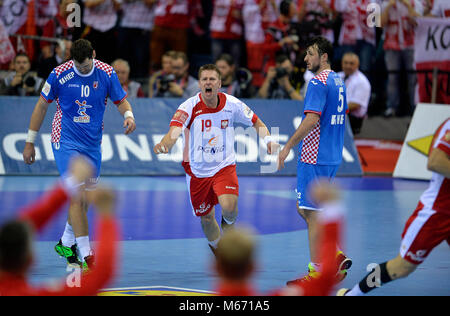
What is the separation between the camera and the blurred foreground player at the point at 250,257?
3.61 metres

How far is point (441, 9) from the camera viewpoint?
18016 millimetres

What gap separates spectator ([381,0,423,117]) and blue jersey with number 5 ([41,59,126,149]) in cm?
1039

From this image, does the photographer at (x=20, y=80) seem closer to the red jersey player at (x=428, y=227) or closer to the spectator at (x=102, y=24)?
the spectator at (x=102, y=24)

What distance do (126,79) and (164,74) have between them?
1237 mm

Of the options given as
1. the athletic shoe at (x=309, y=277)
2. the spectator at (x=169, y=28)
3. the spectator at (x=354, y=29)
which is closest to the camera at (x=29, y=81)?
the spectator at (x=169, y=28)

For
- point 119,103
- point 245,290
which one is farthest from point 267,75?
point 245,290

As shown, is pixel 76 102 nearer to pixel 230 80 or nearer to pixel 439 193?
pixel 439 193

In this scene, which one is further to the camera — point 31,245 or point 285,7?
point 285,7

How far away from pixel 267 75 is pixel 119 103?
8.10 meters

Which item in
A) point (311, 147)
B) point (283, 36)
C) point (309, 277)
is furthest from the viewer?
point (283, 36)

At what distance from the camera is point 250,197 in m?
14.3

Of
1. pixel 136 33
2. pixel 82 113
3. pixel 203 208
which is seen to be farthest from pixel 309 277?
pixel 136 33

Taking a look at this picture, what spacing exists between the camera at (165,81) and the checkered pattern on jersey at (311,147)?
837 cm

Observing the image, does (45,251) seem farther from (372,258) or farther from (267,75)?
(267,75)
